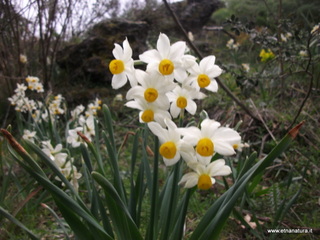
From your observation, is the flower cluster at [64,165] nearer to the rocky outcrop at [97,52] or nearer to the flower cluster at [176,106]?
the flower cluster at [176,106]

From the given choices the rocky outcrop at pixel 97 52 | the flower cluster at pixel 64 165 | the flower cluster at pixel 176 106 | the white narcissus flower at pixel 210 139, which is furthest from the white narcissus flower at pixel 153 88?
the rocky outcrop at pixel 97 52

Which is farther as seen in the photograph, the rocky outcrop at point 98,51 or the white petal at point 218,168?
the rocky outcrop at point 98,51

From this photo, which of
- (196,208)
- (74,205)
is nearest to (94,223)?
(74,205)

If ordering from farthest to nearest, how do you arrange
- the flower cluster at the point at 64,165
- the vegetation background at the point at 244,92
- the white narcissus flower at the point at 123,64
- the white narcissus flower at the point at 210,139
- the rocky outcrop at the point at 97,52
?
the rocky outcrop at the point at 97,52 < the vegetation background at the point at 244,92 < the flower cluster at the point at 64,165 < the white narcissus flower at the point at 123,64 < the white narcissus flower at the point at 210,139

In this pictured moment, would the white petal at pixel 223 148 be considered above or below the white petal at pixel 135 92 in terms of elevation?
below

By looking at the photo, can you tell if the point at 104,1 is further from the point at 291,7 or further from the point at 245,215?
the point at 245,215

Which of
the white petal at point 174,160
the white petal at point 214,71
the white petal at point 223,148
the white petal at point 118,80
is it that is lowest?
the white petal at point 174,160

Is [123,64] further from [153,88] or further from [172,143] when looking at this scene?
[172,143]
